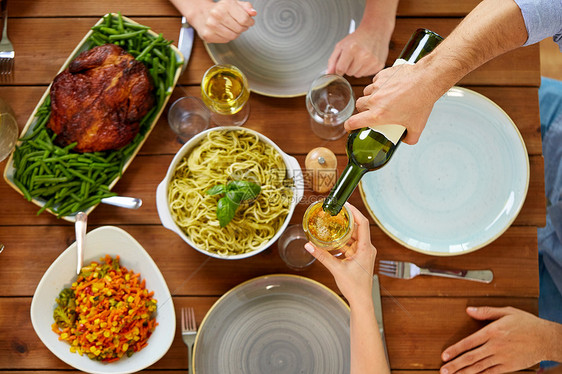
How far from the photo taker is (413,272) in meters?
1.61

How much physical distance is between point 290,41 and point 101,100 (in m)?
0.68

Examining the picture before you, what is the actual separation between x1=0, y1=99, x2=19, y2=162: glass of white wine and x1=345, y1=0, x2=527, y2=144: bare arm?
1092 millimetres

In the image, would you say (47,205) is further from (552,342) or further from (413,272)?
(552,342)

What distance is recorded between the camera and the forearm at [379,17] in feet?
5.26

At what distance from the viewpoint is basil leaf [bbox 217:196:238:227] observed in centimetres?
146

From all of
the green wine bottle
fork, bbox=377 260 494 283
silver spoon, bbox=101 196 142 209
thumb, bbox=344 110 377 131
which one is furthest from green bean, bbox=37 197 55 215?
fork, bbox=377 260 494 283

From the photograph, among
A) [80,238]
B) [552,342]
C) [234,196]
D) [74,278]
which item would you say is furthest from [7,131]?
[552,342]

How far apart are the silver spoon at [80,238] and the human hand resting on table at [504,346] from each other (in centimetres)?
125

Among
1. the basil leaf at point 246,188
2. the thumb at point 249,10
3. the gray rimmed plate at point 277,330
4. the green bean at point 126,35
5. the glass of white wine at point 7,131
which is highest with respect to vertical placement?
the thumb at point 249,10

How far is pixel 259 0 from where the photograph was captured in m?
1.67

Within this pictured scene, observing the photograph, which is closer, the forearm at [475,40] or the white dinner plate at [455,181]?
the forearm at [475,40]

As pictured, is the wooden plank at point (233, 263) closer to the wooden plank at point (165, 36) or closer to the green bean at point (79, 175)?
the green bean at point (79, 175)

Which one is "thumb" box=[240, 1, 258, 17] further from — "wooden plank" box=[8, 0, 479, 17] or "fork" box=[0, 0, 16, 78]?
"fork" box=[0, 0, 16, 78]

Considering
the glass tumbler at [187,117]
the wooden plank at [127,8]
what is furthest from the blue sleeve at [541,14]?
the glass tumbler at [187,117]
